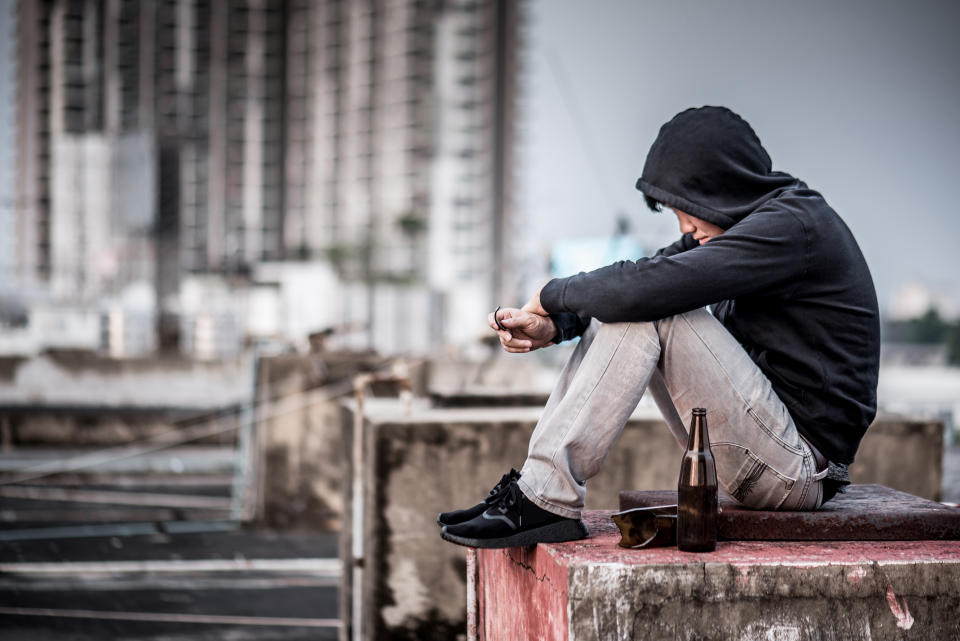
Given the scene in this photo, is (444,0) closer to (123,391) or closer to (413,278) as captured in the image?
(413,278)

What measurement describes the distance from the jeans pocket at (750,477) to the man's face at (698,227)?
2.07 ft

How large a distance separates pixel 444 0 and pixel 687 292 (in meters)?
120

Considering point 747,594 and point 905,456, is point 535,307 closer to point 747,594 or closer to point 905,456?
point 747,594

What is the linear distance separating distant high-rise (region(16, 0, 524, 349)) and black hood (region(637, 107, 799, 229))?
111 m

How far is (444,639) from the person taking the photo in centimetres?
451

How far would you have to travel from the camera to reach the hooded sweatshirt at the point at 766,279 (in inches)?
104

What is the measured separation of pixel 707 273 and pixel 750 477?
627 millimetres

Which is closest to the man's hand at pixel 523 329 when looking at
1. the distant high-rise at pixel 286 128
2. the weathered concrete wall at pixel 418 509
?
the weathered concrete wall at pixel 418 509

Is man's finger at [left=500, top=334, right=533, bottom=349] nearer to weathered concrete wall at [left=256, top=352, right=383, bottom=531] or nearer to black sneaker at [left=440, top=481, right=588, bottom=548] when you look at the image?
black sneaker at [left=440, top=481, right=588, bottom=548]

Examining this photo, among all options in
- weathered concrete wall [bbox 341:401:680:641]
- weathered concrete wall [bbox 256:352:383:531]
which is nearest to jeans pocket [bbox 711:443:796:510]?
weathered concrete wall [bbox 341:401:680:641]

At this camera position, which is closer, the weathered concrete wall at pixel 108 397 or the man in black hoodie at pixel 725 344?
the man in black hoodie at pixel 725 344

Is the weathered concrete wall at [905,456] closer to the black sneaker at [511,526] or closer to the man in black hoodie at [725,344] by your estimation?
the man in black hoodie at [725,344]

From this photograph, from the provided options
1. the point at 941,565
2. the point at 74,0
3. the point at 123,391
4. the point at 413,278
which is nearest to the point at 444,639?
the point at 941,565

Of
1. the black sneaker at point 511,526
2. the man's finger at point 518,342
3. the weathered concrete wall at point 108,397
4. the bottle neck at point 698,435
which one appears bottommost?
the weathered concrete wall at point 108,397
